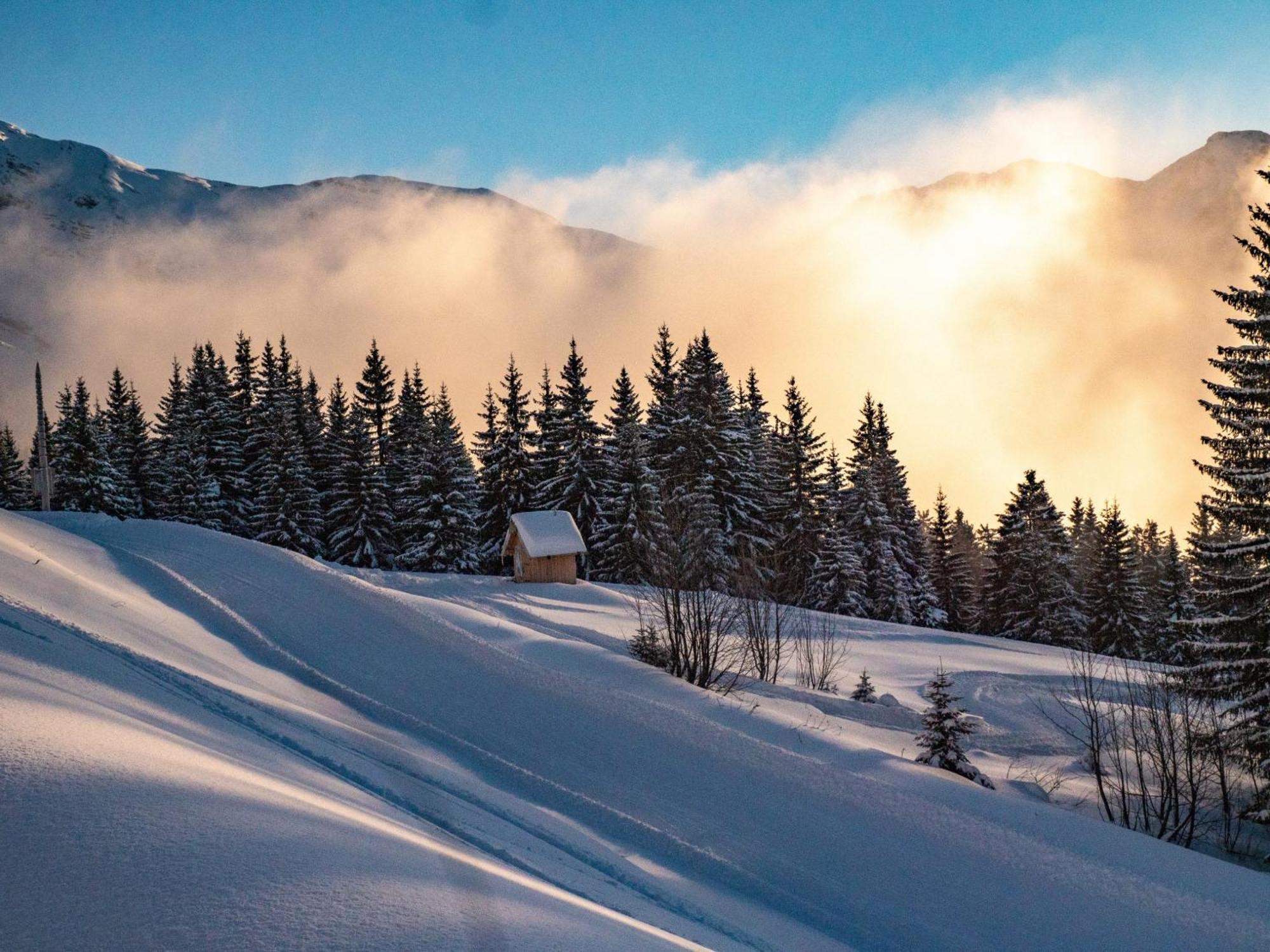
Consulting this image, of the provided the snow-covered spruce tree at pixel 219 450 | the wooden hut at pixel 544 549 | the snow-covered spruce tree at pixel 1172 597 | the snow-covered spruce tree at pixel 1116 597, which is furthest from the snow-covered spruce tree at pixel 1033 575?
the snow-covered spruce tree at pixel 219 450

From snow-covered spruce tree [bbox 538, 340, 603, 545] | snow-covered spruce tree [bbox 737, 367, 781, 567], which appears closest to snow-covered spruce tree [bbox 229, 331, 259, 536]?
snow-covered spruce tree [bbox 538, 340, 603, 545]

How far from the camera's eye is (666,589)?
14078mm

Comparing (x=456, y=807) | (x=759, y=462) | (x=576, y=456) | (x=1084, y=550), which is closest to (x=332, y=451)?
(x=576, y=456)

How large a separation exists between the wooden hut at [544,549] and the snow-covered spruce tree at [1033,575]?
25.5 metres

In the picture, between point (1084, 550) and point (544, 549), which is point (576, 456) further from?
point (1084, 550)

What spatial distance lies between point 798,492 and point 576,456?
12935mm

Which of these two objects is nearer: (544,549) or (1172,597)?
(544,549)

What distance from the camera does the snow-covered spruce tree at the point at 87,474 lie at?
3875 centimetres

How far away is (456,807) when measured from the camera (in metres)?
6.75

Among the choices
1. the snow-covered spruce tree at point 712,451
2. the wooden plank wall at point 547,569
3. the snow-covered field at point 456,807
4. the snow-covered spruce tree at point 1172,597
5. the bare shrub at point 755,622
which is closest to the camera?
the snow-covered field at point 456,807

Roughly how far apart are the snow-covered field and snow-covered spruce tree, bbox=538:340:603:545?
28015 mm

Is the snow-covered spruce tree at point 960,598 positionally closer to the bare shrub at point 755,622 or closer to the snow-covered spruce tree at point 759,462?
the snow-covered spruce tree at point 759,462

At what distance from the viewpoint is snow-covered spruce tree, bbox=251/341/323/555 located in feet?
134

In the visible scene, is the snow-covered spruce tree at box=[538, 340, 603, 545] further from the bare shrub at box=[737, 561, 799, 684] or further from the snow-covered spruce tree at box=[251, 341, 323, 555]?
the bare shrub at box=[737, 561, 799, 684]
